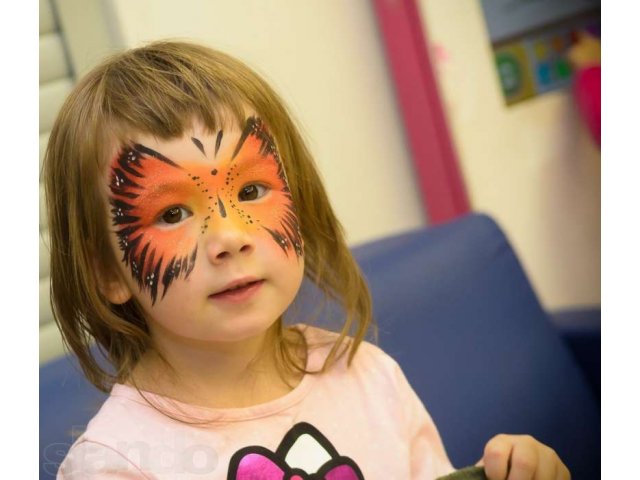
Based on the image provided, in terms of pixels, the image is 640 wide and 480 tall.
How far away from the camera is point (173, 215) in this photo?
562 millimetres

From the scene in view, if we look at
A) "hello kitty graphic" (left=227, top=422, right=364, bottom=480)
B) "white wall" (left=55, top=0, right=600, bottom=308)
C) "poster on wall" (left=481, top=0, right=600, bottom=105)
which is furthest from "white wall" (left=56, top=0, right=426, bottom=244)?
"hello kitty graphic" (left=227, top=422, right=364, bottom=480)

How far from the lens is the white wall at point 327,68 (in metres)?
0.68

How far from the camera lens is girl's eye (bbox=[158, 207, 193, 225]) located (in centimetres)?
56

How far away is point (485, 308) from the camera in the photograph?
85 cm

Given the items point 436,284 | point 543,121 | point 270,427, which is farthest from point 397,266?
point 270,427

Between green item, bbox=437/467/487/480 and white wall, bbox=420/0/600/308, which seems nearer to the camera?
green item, bbox=437/467/487/480

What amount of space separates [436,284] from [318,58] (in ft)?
0.73

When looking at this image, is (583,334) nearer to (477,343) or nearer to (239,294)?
(477,343)

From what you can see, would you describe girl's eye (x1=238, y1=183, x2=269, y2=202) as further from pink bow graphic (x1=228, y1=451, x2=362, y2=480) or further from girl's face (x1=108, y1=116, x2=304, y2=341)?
pink bow graphic (x1=228, y1=451, x2=362, y2=480)

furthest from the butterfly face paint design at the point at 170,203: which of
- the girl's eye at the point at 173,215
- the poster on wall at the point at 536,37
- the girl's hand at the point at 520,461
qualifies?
the poster on wall at the point at 536,37

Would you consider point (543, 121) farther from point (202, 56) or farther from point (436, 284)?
point (202, 56)

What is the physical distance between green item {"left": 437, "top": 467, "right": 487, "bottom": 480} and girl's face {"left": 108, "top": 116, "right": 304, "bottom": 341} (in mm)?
158

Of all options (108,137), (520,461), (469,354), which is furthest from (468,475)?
(108,137)

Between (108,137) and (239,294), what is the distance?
0.39ft
